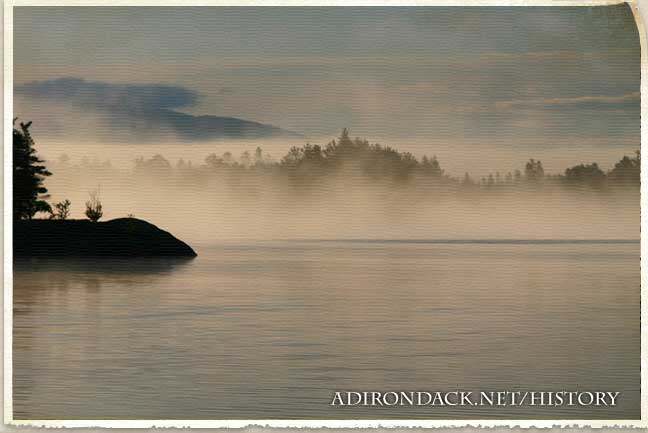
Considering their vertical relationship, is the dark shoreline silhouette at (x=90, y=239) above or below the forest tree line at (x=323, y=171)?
below

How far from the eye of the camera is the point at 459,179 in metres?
4.20

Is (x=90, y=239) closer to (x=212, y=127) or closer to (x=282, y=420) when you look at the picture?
(x=212, y=127)

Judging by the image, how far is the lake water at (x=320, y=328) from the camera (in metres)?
4.09

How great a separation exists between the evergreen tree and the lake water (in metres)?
0.20

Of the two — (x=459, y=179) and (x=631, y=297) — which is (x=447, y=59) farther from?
(x=631, y=297)

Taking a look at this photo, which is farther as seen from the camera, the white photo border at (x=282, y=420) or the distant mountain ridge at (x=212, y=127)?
the distant mountain ridge at (x=212, y=127)

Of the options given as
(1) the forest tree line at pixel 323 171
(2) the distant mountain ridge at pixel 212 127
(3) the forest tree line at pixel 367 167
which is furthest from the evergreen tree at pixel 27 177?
(2) the distant mountain ridge at pixel 212 127

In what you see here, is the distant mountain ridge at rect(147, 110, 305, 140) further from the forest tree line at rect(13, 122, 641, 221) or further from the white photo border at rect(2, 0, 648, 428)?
the white photo border at rect(2, 0, 648, 428)

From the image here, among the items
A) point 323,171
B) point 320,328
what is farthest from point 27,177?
point 320,328

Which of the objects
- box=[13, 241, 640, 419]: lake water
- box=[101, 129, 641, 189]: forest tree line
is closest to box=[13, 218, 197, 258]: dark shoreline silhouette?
box=[13, 241, 640, 419]: lake water

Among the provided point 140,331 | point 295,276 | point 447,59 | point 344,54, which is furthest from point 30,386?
point 447,59

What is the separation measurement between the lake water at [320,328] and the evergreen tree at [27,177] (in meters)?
0.20

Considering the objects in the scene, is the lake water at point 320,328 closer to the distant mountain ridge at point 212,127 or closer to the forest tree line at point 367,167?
the forest tree line at point 367,167

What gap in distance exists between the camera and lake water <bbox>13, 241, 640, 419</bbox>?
409cm
